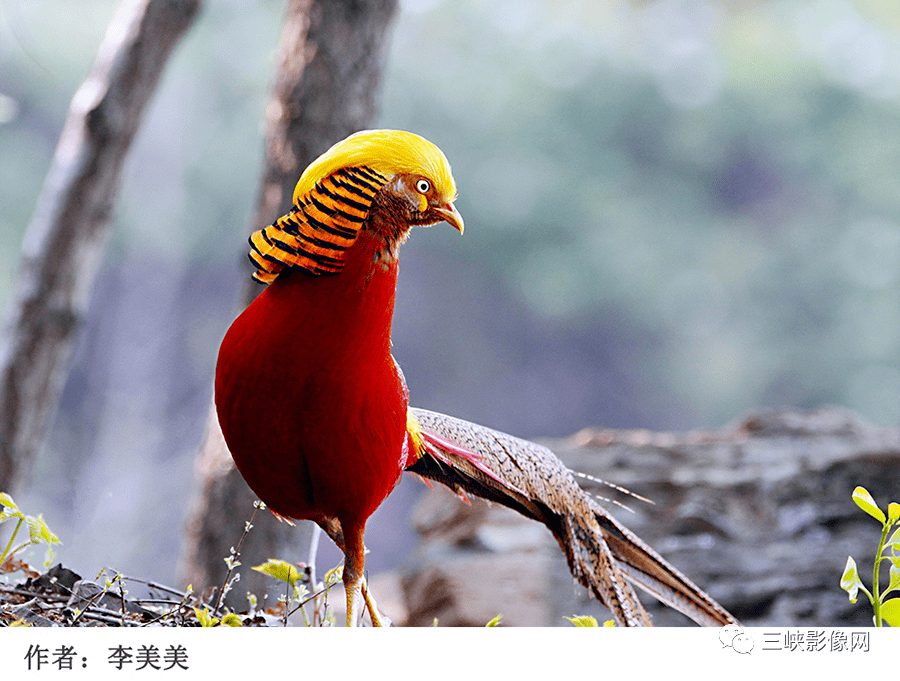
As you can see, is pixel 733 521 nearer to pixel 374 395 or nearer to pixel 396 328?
pixel 374 395

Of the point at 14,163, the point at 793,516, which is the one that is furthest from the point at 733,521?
the point at 14,163

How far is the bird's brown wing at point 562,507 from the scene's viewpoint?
122 centimetres

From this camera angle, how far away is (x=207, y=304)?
771 cm

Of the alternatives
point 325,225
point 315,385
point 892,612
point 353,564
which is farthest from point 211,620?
point 892,612

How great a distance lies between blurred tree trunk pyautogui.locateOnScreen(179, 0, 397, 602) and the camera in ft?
6.33

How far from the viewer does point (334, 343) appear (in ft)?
3.06

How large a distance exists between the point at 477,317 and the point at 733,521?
5103 millimetres

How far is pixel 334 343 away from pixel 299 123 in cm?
119

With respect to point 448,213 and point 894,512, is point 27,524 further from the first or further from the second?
point 894,512

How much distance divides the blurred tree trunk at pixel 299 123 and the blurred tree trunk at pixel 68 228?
63cm

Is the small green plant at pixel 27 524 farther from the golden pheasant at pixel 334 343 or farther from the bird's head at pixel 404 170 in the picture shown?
the bird's head at pixel 404 170

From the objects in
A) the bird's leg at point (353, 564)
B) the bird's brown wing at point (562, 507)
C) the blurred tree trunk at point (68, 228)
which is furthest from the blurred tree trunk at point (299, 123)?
the bird's leg at point (353, 564)

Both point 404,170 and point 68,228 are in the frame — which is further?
point 68,228

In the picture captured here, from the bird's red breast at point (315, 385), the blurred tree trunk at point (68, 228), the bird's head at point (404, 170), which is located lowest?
the bird's red breast at point (315, 385)
